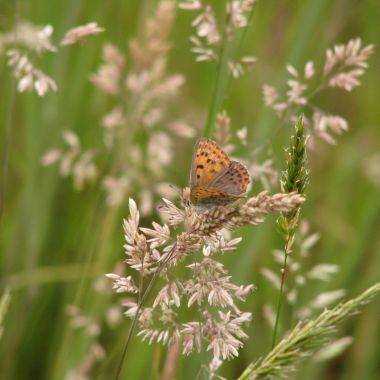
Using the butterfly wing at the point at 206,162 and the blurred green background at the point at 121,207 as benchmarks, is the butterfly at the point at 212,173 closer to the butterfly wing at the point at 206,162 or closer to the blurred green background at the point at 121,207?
the butterfly wing at the point at 206,162

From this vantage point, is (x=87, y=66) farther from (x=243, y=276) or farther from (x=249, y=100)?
(x=243, y=276)

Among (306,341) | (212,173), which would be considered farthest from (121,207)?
(306,341)

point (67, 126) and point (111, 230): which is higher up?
point (67, 126)

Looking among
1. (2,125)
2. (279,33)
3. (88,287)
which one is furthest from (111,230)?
(279,33)

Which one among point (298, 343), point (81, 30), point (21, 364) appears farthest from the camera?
point (21, 364)

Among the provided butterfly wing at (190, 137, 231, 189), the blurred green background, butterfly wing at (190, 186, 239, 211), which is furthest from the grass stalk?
the blurred green background

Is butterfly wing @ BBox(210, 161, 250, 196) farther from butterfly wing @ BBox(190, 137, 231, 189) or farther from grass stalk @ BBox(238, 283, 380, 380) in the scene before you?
grass stalk @ BBox(238, 283, 380, 380)

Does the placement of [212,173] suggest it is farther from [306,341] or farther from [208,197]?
[306,341]
